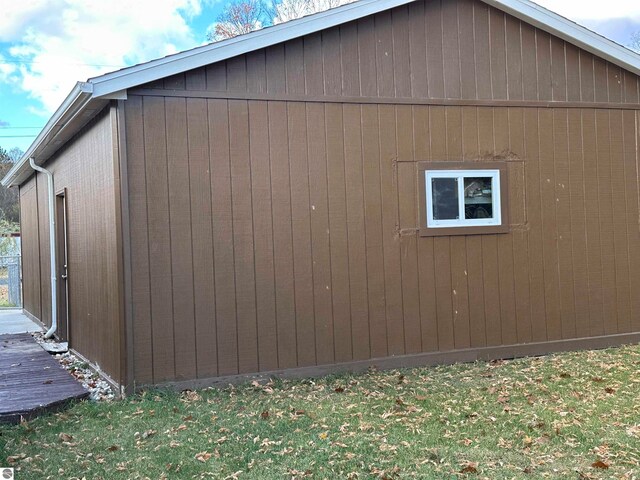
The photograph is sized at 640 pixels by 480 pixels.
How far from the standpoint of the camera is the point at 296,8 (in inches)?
982

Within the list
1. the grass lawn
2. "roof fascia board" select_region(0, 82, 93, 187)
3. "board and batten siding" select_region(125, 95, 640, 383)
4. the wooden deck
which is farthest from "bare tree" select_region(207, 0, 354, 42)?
the grass lawn

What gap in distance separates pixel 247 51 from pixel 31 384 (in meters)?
3.85

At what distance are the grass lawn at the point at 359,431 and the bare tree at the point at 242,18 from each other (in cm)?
2206

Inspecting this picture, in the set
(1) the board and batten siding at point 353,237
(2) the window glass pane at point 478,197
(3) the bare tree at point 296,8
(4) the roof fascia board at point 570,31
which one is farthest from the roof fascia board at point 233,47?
(3) the bare tree at point 296,8

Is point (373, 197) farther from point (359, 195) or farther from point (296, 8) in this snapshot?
point (296, 8)

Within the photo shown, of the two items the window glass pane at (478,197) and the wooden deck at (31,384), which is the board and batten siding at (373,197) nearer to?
the window glass pane at (478,197)

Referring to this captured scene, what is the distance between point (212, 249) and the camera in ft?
22.0

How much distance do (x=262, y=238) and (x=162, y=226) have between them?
992mm

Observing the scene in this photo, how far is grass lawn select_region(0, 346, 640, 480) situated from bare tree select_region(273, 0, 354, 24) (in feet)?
61.9

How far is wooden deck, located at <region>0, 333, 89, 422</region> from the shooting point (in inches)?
227

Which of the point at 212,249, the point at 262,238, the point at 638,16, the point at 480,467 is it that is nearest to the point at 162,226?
the point at 212,249

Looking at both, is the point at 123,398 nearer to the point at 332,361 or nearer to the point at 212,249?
the point at 212,249

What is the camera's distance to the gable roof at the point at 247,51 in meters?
6.21

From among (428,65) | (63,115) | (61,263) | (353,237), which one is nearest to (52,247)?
(61,263)
